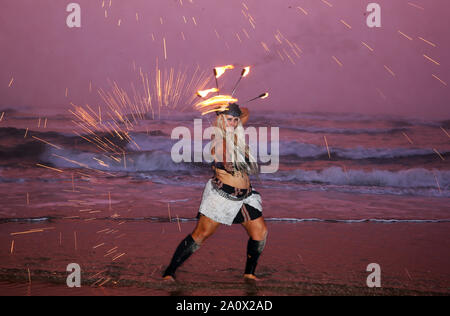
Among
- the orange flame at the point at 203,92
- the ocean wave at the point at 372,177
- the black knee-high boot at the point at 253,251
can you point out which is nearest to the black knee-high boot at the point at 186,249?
the black knee-high boot at the point at 253,251

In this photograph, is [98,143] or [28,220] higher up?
[98,143]

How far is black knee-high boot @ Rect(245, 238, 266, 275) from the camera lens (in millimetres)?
3602

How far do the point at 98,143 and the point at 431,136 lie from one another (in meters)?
14.5

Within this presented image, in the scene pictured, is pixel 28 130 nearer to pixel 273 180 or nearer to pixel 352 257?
pixel 273 180

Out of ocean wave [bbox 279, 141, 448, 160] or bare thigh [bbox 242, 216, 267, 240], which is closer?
bare thigh [bbox 242, 216, 267, 240]

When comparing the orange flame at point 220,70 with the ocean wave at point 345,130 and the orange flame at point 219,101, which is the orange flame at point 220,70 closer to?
the orange flame at point 219,101

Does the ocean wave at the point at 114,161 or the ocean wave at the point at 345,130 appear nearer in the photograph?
the ocean wave at the point at 114,161

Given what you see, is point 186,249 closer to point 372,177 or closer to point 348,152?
point 372,177

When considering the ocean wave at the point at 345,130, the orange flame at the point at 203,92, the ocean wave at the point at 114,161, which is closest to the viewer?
the orange flame at the point at 203,92

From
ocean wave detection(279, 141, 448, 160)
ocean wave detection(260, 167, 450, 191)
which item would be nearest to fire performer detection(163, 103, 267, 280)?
ocean wave detection(260, 167, 450, 191)

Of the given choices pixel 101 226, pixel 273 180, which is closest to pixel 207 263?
pixel 101 226

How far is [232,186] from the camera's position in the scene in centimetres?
353

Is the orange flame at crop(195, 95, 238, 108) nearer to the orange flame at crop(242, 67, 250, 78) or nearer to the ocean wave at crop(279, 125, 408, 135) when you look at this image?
the orange flame at crop(242, 67, 250, 78)

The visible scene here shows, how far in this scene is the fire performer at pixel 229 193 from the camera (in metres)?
3.51
